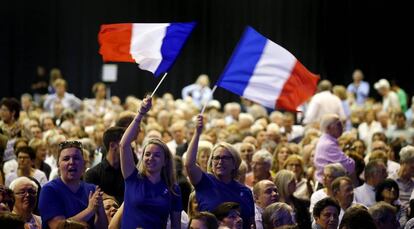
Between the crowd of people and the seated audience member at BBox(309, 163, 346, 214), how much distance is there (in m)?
0.01

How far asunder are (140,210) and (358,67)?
74.4ft

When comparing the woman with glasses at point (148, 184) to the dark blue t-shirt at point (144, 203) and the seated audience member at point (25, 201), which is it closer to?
the dark blue t-shirt at point (144, 203)

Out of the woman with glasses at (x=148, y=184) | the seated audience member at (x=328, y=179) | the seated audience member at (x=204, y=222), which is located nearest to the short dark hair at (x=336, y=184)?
the seated audience member at (x=328, y=179)

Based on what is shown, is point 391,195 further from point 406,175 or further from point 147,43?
point 147,43

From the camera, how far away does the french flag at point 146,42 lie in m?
10.3

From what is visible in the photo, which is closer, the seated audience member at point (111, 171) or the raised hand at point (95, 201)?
the raised hand at point (95, 201)

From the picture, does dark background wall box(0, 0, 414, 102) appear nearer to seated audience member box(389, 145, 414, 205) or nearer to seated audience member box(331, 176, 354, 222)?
seated audience member box(389, 145, 414, 205)

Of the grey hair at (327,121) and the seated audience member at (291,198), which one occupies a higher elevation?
the grey hair at (327,121)

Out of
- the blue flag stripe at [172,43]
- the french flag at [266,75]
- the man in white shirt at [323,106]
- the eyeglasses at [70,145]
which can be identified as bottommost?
the man in white shirt at [323,106]

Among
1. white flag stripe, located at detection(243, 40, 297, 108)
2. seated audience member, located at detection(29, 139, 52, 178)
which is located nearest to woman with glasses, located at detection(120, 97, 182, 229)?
white flag stripe, located at detection(243, 40, 297, 108)

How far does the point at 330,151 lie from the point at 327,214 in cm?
340

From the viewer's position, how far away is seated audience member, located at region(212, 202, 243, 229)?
845cm

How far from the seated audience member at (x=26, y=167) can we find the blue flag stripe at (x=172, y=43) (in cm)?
→ 233

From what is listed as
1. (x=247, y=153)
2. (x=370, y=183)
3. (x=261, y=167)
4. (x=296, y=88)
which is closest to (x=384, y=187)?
(x=370, y=183)
